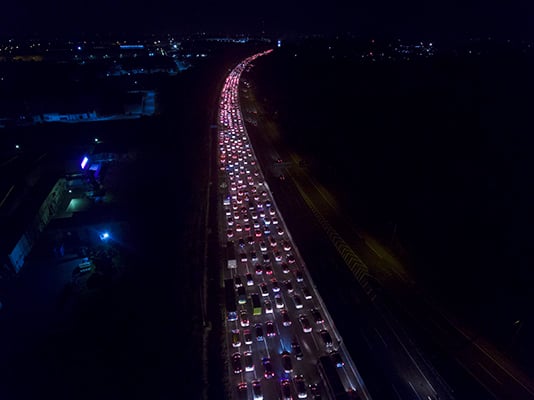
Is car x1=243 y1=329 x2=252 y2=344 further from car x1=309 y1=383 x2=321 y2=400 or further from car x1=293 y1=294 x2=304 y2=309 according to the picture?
car x1=309 y1=383 x2=321 y2=400

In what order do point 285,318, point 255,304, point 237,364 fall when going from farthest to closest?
point 255,304, point 285,318, point 237,364

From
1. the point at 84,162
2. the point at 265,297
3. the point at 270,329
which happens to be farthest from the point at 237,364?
the point at 84,162

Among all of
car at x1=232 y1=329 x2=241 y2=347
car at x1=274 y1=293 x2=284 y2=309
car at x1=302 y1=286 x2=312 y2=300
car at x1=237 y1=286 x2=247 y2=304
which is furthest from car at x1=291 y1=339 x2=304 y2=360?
car at x1=237 y1=286 x2=247 y2=304

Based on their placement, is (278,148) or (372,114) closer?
(278,148)

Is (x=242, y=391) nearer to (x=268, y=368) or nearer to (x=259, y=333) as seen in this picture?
(x=268, y=368)

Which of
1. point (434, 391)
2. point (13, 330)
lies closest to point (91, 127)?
point (13, 330)

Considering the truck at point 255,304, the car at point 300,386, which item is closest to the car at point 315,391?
the car at point 300,386

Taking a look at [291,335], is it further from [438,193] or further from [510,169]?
[510,169]
